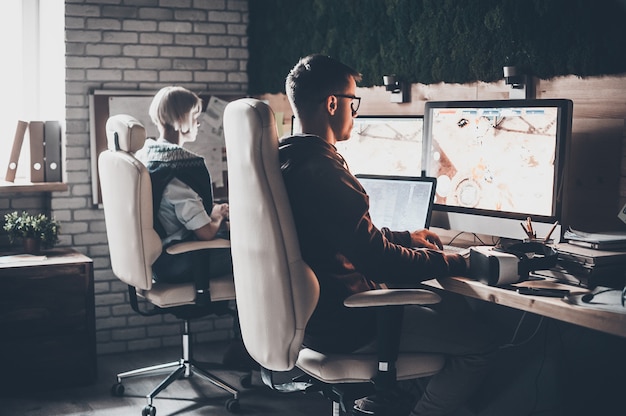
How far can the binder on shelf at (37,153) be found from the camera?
172 inches

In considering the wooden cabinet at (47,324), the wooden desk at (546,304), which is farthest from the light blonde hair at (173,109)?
the wooden desk at (546,304)

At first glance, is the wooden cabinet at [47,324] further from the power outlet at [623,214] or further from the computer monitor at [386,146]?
the power outlet at [623,214]

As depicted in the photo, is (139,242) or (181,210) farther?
(181,210)

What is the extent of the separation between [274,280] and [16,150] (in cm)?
261

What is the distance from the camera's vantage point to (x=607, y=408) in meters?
2.81

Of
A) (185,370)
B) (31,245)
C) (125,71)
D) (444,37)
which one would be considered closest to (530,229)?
(444,37)

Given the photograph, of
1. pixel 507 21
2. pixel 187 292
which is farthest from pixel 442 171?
pixel 187 292

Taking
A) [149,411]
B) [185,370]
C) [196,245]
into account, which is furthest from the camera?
[185,370]

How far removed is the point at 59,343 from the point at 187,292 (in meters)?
0.87

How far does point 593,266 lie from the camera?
226cm

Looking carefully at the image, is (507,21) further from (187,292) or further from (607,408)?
(187,292)

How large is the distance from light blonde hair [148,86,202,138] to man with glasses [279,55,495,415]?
131 cm

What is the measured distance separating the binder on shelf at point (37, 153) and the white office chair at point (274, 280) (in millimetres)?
2357

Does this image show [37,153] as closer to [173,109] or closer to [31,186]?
[31,186]
